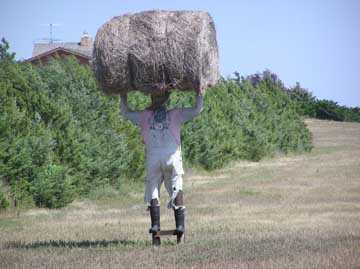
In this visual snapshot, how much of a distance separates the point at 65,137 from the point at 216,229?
7338mm

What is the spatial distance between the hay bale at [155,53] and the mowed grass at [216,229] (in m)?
2.29

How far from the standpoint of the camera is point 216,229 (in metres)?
13.5

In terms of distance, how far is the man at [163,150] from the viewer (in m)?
11.4

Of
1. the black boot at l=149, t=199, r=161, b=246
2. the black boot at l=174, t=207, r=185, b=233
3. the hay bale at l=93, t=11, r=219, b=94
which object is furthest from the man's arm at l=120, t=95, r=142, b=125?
the black boot at l=174, t=207, r=185, b=233

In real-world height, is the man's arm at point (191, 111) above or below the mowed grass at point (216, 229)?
above

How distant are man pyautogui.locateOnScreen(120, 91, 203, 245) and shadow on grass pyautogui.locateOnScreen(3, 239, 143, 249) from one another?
0.55m

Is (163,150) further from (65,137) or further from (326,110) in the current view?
(326,110)

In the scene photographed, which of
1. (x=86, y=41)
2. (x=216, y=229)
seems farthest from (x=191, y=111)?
(x=86, y=41)

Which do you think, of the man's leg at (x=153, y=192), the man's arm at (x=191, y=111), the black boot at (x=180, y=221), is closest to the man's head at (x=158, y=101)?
the man's arm at (x=191, y=111)

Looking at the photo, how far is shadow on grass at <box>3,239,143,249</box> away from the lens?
1150cm

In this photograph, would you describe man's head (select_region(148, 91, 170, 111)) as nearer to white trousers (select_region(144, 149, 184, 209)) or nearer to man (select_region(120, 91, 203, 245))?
man (select_region(120, 91, 203, 245))

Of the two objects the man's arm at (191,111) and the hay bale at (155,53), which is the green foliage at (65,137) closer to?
the hay bale at (155,53)

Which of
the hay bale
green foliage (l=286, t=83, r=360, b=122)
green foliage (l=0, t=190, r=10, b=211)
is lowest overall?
green foliage (l=0, t=190, r=10, b=211)

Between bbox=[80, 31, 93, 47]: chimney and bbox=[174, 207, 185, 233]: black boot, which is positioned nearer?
bbox=[174, 207, 185, 233]: black boot
